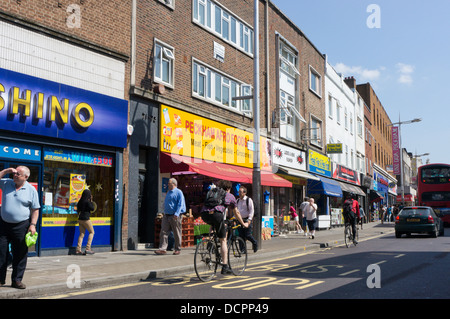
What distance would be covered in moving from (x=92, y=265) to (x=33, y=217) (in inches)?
114

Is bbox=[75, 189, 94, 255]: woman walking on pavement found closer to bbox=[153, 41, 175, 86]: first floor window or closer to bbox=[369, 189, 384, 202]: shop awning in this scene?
bbox=[153, 41, 175, 86]: first floor window

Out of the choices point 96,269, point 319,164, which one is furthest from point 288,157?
A: point 96,269

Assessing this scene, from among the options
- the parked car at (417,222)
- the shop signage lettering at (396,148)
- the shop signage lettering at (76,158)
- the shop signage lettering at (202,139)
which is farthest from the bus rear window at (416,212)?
the shop signage lettering at (396,148)

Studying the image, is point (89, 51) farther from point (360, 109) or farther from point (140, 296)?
point (360, 109)

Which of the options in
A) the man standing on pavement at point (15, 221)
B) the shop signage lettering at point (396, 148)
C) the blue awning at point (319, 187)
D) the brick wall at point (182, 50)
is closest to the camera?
the man standing on pavement at point (15, 221)

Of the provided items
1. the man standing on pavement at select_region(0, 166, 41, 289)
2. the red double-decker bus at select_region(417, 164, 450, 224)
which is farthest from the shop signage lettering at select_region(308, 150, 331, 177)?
the man standing on pavement at select_region(0, 166, 41, 289)

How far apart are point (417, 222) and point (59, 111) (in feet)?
51.2

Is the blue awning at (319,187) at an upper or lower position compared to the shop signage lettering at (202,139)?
lower

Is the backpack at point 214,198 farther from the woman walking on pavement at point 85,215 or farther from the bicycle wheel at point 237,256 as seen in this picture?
the woman walking on pavement at point 85,215

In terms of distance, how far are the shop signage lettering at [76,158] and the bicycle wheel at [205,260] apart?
5650 mm

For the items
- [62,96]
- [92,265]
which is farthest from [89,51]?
[92,265]

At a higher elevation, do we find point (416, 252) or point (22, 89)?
point (22, 89)

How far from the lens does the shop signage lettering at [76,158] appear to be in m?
11.8

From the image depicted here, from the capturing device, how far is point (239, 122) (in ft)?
69.9
